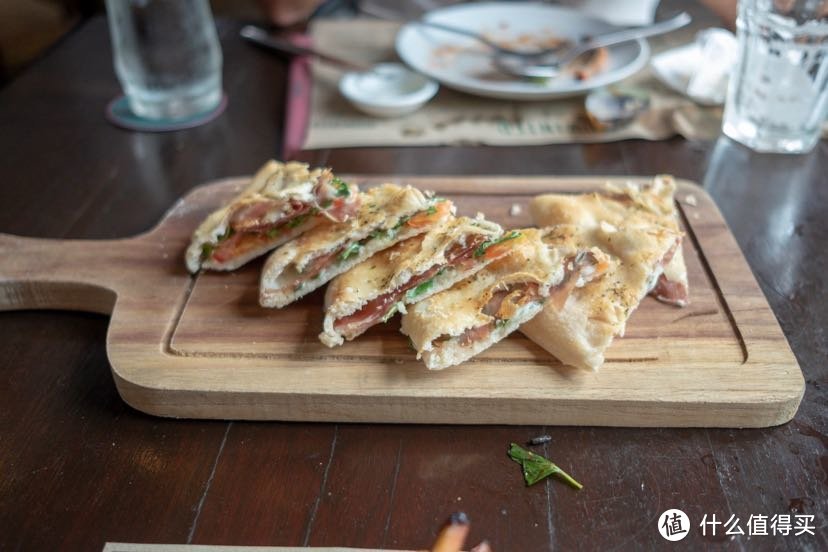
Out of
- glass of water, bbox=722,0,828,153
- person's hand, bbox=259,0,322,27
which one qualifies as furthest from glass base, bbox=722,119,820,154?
person's hand, bbox=259,0,322,27

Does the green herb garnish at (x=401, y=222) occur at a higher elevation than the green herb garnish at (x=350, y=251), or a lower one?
higher

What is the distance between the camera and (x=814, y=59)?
2.73 metres

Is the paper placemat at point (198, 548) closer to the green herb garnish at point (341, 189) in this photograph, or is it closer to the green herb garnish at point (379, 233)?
the green herb garnish at point (379, 233)

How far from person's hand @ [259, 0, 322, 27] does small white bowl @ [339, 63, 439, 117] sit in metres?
0.84

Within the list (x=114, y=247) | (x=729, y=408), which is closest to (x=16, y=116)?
(x=114, y=247)

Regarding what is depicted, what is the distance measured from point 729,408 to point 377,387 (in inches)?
32.5

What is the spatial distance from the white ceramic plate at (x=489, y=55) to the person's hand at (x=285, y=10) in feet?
2.31

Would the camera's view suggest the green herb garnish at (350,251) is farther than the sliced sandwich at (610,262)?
Yes

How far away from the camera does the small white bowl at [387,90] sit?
318 centimetres

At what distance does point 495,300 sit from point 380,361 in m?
0.33

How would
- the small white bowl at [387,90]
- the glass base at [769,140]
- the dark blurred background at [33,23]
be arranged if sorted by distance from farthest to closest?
the dark blurred background at [33,23] < the small white bowl at [387,90] < the glass base at [769,140]

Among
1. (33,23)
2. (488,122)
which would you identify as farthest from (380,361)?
(33,23)

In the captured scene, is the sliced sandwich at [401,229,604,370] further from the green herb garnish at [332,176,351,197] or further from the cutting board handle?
the cutting board handle

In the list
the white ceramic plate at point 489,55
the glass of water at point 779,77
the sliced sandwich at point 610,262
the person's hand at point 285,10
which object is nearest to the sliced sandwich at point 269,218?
the sliced sandwich at point 610,262
